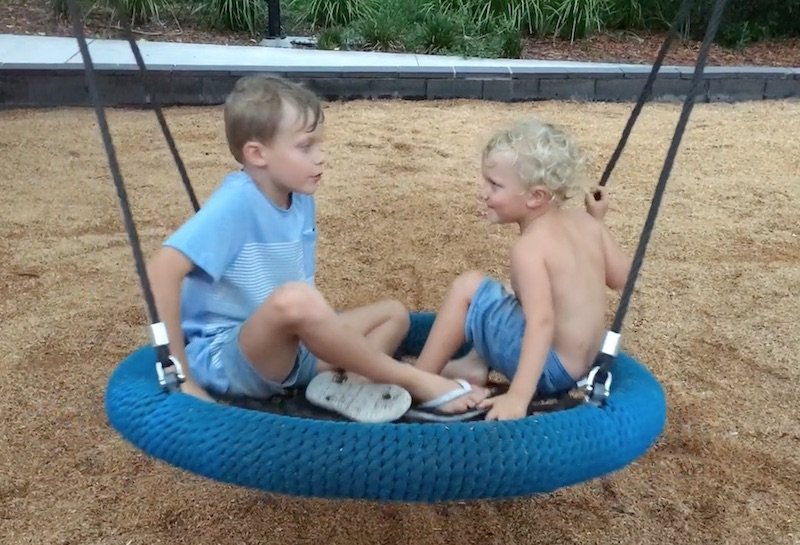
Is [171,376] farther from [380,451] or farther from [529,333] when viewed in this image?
[529,333]

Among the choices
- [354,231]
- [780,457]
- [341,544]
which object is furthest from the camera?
[354,231]

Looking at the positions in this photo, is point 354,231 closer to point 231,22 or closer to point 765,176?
point 765,176

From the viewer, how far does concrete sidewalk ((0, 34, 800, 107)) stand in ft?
20.3

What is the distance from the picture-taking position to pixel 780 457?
2.49m

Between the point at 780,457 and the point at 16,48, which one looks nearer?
the point at 780,457

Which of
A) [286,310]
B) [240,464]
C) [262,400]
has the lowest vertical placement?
[262,400]

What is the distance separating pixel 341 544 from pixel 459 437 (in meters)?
0.68

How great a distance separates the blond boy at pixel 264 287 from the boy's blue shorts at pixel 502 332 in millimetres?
152

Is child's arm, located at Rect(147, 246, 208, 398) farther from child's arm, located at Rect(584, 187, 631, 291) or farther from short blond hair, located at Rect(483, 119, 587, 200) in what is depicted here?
child's arm, located at Rect(584, 187, 631, 291)

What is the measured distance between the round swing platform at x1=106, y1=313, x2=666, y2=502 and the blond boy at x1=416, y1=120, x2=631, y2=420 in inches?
10.0

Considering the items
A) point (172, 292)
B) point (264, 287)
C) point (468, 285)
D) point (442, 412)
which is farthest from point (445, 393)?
point (172, 292)

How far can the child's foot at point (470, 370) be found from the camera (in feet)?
7.11

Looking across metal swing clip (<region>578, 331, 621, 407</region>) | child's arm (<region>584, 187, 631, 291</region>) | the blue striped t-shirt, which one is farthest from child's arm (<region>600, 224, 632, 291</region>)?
the blue striped t-shirt

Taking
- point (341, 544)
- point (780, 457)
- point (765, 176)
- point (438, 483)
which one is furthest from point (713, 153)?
point (438, 483)
